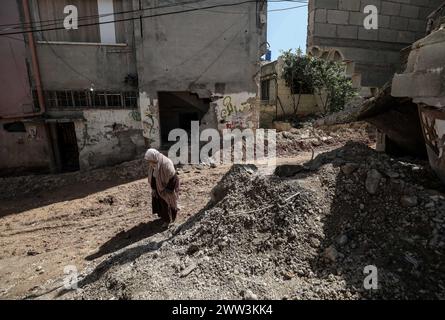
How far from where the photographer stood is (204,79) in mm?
9242

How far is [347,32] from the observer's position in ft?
23.2

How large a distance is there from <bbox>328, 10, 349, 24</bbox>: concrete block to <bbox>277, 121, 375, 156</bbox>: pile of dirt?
4032 mm

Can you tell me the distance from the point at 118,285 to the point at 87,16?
28.1ft

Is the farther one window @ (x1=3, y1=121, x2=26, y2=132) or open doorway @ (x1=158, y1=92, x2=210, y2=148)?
open doorway @ (x1=158, y1=92, x2=210, y2=148)

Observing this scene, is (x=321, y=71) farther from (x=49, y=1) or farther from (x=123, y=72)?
(x=49, y=1)

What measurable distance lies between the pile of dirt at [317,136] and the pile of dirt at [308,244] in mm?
5681

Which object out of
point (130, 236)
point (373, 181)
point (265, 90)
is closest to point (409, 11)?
point (373, 181)

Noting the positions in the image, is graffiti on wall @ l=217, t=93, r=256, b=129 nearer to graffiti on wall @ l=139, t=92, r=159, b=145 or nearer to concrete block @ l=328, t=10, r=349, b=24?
graffiti on wall @ l=139, t=92, r=159, b=145

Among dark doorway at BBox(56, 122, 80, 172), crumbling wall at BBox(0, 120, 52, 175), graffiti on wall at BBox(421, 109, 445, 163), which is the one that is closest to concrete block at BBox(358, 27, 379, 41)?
graffiti on wall at BBox(421, 109, 445, 163)

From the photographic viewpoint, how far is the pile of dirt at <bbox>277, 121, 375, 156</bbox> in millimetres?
9570

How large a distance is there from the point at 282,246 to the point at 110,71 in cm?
817

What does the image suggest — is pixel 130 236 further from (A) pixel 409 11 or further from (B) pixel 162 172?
(A) pixel 409 11

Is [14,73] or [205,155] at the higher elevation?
Result: [14,73]
